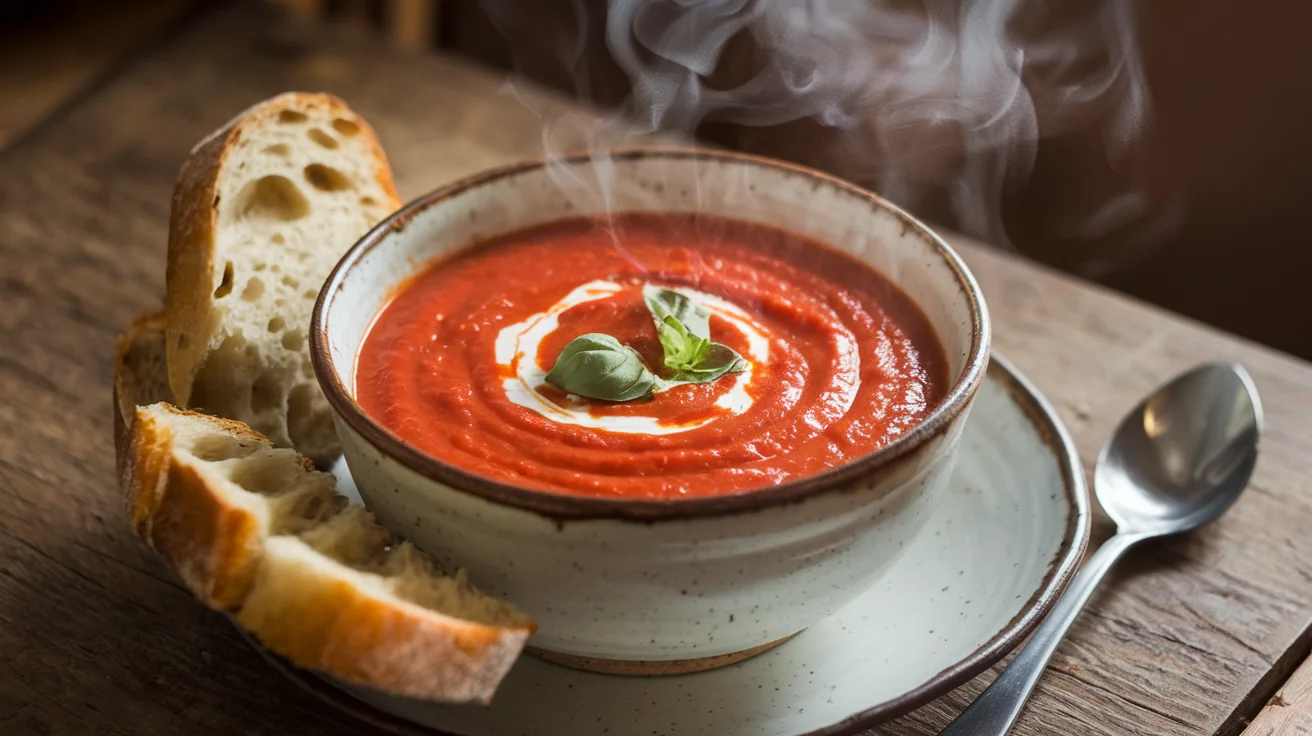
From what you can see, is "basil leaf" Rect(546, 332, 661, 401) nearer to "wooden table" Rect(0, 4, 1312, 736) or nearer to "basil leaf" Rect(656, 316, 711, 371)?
"basil leaf" Rect(656, 316, 711, 371)

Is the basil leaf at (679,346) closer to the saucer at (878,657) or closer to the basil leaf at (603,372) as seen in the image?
the basil leaf at (603,372)

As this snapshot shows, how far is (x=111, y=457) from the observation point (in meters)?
2.19

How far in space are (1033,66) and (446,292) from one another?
2852 mm

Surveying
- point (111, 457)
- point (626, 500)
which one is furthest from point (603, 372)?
point (111, 457)

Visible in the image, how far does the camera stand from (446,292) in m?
2.11

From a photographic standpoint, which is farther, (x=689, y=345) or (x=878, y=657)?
(x=689, y=345)

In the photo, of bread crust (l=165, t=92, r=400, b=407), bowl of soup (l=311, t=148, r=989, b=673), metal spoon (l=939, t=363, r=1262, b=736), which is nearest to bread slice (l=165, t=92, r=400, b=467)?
bread crust (l=165, t=92, r=400, b=407)

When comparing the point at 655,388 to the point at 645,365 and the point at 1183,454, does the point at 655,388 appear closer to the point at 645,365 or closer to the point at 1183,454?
the point at 645,365

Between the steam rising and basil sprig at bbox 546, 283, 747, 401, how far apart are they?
855 mm

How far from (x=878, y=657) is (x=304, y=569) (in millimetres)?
795

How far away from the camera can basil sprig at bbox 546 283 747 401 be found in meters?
Result: 1.77

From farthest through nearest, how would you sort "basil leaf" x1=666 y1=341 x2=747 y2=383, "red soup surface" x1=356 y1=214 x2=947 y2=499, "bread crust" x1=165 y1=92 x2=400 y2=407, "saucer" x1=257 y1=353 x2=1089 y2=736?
"bread crust" x1=165 y1=92 x2=400 y2=407 → "basil leaf" x1=666 y1=341 x2=747 y2=383 → "red soup surface" x1=356 y1=214 x2=947 y2=499 → "saucer" x1=257 y1=353 x2=1089 y2=736

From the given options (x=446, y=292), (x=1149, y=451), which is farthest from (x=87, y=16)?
(x=1149, y=451)

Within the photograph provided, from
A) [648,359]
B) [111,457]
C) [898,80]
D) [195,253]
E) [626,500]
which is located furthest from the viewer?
[898,80]
